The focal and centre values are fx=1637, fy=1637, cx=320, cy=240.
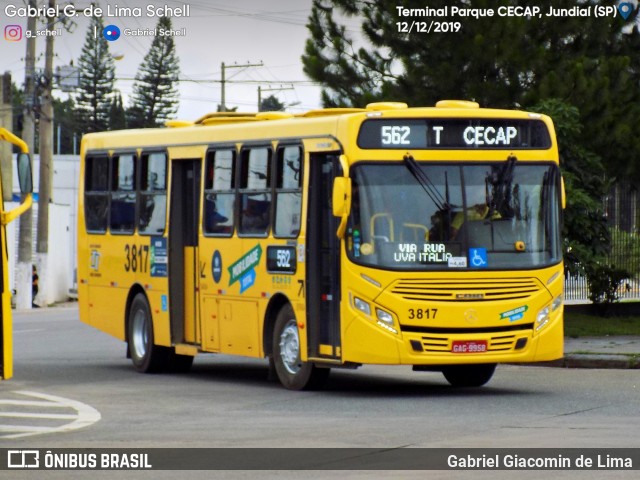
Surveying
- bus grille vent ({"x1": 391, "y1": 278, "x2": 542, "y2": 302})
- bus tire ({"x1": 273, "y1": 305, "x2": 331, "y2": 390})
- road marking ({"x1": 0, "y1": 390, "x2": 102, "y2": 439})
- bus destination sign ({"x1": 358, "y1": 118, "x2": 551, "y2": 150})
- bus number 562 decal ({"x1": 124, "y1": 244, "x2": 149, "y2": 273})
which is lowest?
road marking ({"x1": 0, "y1": 390, "x2": 102, "y2": 439})

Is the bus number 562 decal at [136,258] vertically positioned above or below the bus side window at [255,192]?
below

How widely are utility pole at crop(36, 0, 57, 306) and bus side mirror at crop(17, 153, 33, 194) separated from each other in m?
30.8

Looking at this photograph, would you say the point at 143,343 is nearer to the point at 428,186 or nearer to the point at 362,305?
the point at 362,305

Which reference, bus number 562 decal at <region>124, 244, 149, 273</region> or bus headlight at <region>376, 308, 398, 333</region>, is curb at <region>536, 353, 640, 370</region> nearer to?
bus headlight at <region>376, 308, 398, 333</region>

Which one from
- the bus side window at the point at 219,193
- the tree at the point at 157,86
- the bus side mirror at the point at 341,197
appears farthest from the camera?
the tree at the point at 157,86

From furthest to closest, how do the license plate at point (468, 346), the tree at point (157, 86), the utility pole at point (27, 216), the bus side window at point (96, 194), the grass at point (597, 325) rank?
the tree at point (157, 86) → the utility pole at point (27, 216) → the grass at point (597, 325) → the bus side window at point (96, 194) → the license plate at point (468, 346)

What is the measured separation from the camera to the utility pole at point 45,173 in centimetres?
4709

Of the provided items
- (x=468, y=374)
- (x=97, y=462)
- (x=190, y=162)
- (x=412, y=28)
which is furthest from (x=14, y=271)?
(x=97, y=462)

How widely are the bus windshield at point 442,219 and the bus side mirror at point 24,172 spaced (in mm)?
3311

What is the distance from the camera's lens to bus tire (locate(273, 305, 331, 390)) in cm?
1775

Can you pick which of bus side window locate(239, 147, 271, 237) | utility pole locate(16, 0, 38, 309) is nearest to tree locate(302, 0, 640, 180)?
bus side window locate(239, 147, 271, 237)

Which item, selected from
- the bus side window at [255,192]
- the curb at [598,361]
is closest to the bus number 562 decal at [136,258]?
the bus side window at [255,192]

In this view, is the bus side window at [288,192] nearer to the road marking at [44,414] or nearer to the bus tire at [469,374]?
the bus tire at [469,374]

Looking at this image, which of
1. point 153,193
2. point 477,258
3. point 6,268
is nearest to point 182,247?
point 153,193
